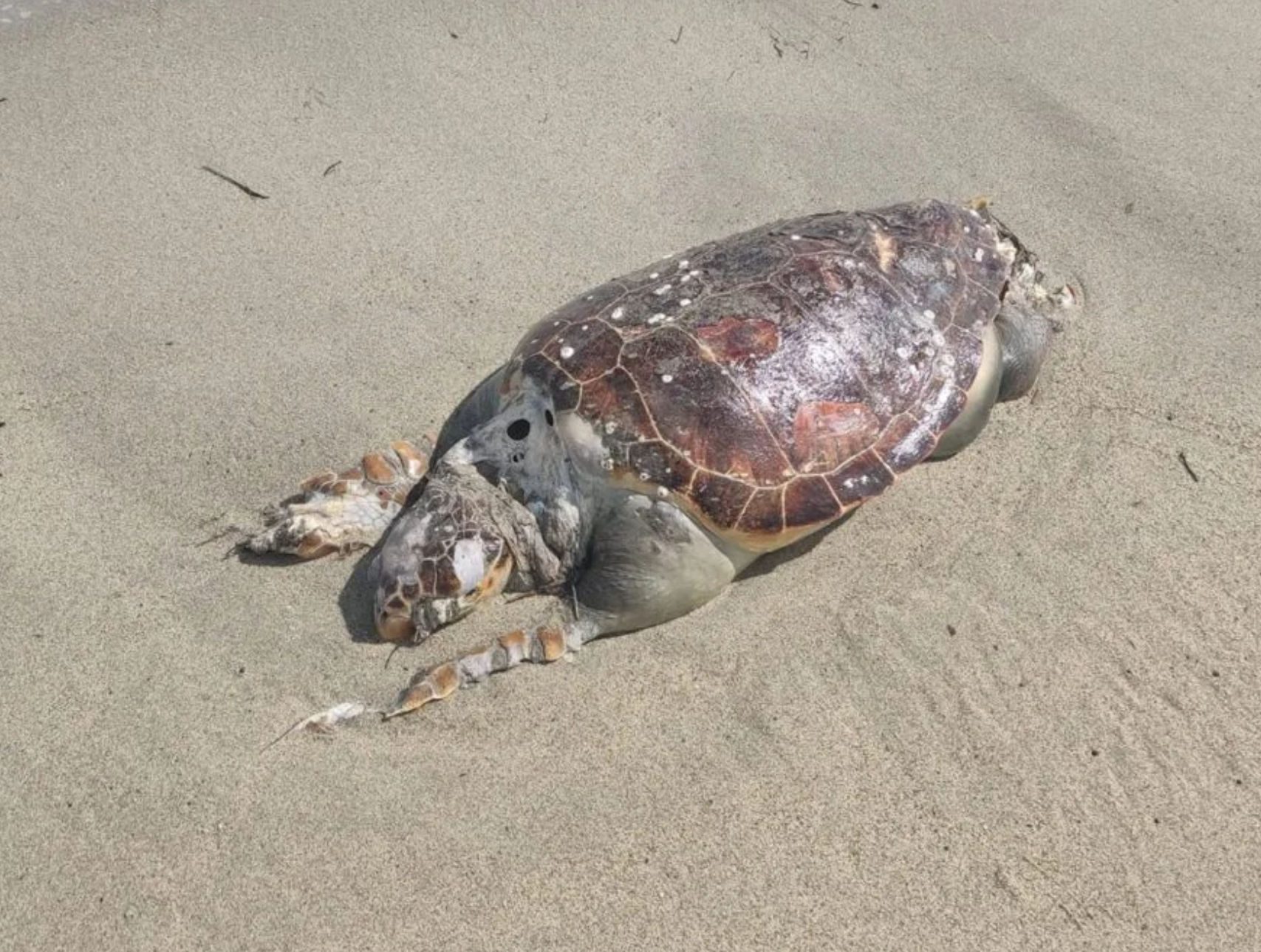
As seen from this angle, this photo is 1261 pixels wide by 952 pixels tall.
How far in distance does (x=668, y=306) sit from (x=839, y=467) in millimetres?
733

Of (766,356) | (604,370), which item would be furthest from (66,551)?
(766,356)

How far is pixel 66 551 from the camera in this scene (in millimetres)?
3596

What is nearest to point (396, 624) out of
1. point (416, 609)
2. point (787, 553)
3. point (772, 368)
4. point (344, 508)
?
point (416, 609)

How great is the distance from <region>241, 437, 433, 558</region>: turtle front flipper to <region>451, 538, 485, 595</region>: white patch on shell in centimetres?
47

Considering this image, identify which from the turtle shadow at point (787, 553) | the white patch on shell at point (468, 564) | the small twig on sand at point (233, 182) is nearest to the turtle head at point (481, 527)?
the white patch on shell at point (468, 564)

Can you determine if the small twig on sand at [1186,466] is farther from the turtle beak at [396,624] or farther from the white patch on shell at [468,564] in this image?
the turtle beak at [396,624]

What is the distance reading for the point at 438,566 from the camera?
10.8 feet

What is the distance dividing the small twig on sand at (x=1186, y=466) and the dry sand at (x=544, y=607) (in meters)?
0.05

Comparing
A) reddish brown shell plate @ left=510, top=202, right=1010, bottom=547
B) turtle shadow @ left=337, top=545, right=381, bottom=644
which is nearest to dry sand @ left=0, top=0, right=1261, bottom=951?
turtle shadow @ left=337, top=545, right=381, bottom=644

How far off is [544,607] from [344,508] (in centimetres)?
75

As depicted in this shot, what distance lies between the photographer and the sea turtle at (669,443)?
3.28 meters

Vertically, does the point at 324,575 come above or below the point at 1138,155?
below

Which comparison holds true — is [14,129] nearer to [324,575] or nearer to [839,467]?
[324,575]

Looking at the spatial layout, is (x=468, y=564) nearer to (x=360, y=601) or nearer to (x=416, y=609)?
(x=416, y=609)
